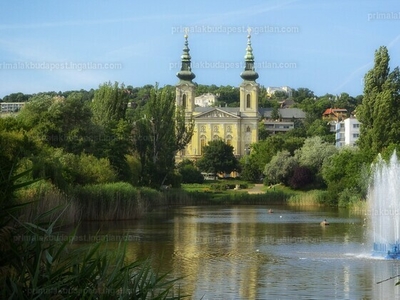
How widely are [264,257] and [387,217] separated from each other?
8.01m

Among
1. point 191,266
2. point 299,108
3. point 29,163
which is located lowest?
point 191,266

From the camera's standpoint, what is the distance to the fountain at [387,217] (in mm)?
25375

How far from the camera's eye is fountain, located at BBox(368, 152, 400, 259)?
25.4m

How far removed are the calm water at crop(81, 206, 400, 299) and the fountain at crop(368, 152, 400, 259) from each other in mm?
566

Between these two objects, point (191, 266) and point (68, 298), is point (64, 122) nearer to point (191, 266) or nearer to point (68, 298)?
point (191, 266)

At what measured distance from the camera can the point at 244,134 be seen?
135 metres

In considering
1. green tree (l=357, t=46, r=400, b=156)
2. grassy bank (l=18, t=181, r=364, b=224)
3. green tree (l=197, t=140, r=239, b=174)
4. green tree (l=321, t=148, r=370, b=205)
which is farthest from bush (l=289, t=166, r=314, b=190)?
green tree (l=197, t=140, r=239, b=174)

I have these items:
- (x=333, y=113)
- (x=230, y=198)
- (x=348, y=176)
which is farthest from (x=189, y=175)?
(x=333, y=113)

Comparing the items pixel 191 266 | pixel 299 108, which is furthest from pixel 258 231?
pixel 299 108

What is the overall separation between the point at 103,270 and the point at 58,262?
43 cm

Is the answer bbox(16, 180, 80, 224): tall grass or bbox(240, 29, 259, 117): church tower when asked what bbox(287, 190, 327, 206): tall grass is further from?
bbox(240, 29, 259, 117): church tower

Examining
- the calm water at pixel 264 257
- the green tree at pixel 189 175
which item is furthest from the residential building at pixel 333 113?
the calm water at pixel 264 257

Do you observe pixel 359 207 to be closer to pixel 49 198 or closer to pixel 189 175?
pixel 49 198

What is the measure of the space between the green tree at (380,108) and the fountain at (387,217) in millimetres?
21931
